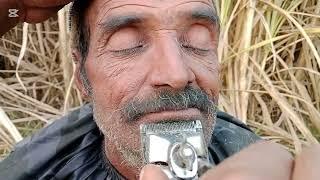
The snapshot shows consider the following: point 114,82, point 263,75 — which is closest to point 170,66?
point 114,82

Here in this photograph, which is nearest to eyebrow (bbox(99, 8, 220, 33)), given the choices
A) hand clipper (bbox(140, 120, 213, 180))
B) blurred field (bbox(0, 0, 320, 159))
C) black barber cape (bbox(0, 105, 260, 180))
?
hand clipper (bbox(140, 120, 213, 180))

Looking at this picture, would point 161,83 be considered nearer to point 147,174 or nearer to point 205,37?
point 205,37

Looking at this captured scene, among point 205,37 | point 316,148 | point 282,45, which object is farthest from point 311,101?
point 316,148

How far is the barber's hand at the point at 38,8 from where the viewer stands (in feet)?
4.26

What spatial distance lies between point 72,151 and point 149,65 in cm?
46

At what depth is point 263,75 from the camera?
82.8 inches

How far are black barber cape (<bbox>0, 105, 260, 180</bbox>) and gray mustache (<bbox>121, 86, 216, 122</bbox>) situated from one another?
27 centimetres

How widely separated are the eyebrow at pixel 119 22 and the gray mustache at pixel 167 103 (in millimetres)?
165

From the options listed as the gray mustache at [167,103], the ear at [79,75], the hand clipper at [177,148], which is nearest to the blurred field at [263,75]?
the ear at [79,75]

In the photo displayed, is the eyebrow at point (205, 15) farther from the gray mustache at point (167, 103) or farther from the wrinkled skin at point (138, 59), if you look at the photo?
the gray mustache at point (167, 103)

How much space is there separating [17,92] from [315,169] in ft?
7.21

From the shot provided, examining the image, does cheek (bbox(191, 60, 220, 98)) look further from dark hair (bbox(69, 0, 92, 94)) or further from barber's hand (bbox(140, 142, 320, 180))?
barber's hand (bbox(140, 142, 320, 180))

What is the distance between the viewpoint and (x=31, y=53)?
2775mm

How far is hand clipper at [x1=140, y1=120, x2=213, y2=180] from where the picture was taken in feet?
2.91
